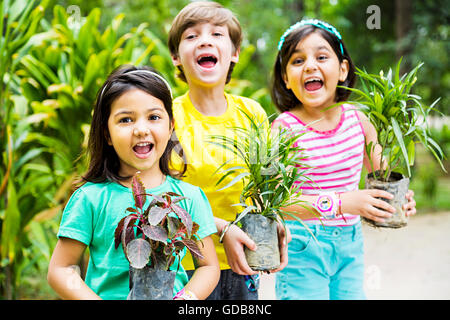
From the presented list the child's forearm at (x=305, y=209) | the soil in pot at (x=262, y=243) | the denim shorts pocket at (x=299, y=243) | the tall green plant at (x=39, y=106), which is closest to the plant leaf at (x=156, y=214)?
the soil in pot at (x=262, y=243)

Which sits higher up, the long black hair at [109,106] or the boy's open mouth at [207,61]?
the boy's open mouth at [207,61]

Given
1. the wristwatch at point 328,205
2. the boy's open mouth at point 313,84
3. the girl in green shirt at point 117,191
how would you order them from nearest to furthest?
the girl in green shirt at point 117,191
the wristwatch at point 328,205
the boy's open mouth at point 313,84

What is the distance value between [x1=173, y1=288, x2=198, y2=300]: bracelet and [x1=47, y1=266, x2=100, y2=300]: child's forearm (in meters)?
0.23

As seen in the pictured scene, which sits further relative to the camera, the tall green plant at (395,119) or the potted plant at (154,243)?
the tall green plant at (395,119)

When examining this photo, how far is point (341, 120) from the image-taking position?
6.63ft

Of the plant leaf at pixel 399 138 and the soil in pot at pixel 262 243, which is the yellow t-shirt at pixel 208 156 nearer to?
the soil in pot at pixel 262 243

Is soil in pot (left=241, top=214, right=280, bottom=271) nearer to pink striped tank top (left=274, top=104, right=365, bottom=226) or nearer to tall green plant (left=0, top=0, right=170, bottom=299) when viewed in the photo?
pink striped tank top (left=274, top=104, right=365, bottom=226)

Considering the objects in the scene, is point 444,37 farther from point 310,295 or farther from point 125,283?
point 125,283

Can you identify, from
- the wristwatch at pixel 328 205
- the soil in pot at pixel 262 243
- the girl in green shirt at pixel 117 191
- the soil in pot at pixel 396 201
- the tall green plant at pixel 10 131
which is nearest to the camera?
the girl in green shirt at pixel 117 191

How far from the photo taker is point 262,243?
59.0 inches

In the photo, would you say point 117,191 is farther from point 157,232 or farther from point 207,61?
point 207,61

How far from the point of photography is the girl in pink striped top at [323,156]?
1895mm

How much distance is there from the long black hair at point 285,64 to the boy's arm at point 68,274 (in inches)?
44.6

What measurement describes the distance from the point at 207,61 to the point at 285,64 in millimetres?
366
